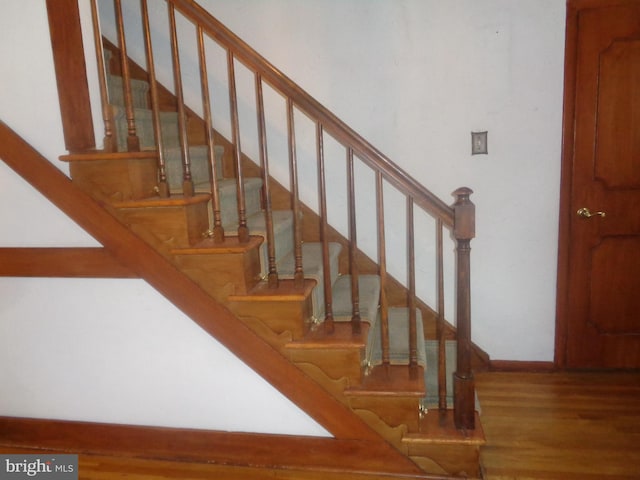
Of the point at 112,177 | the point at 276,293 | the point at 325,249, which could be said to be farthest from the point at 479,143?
the point at 112,177

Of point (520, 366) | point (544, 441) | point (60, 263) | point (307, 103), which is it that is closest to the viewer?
point (307, 103)

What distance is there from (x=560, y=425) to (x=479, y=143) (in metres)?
1.44

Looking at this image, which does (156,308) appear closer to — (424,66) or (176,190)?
(176,190)

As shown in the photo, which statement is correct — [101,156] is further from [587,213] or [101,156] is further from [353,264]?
[587,213]

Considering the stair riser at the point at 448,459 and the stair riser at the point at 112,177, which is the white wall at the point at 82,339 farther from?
the stair riser at the point at 448,459

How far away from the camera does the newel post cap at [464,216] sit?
64.0 inches

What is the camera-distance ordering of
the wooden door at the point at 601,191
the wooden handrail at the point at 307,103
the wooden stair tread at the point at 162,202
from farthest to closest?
the wooden door at the point at 601,191 < the wooden stair tread at the point at 162,202 < the wooden handrail at the point at 307,103

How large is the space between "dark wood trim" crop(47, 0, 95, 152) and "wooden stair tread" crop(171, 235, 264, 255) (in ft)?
1.87

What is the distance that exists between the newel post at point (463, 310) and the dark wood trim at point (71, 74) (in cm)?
145

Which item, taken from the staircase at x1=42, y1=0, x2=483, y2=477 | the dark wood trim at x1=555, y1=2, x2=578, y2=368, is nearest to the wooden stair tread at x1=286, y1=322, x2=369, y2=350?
the staircase at x1=42, y1=0, x2=483, y2=477

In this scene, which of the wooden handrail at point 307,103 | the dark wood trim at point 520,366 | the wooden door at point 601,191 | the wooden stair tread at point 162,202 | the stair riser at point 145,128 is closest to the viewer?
the wooden handrail at point 307,103

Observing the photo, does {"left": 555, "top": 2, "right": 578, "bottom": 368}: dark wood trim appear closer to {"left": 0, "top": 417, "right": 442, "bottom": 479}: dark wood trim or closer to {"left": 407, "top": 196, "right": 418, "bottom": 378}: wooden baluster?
{"left": 407, "top": 196, "right": 418, "bottom": 378}: wooden baluster

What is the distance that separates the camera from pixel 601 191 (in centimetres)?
241

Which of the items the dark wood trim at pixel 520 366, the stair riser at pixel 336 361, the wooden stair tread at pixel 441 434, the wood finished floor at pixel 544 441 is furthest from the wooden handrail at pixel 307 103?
Answer: the dark wood trim at pixel 520 366
